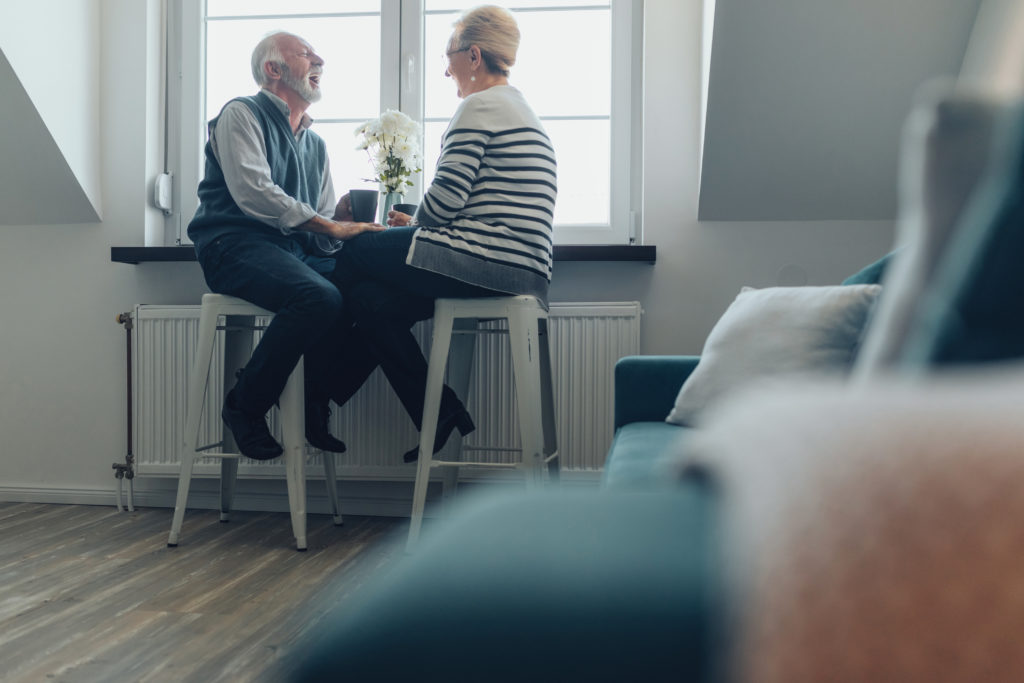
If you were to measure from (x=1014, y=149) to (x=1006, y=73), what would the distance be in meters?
2.24

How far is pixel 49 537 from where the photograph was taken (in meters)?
2.39

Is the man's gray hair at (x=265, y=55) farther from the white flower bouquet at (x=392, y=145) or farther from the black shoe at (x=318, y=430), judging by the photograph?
the black shoe at (x=318, y=430)

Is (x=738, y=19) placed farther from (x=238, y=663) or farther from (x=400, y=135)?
(x=238, y=663)

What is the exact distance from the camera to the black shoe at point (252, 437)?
7.11 feet

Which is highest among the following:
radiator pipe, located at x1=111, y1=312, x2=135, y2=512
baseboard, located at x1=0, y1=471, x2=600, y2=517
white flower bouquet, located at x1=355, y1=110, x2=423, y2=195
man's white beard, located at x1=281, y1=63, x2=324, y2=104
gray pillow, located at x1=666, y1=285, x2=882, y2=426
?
man's white beard, located at x1=281, y1=63, x2=324, y2=104

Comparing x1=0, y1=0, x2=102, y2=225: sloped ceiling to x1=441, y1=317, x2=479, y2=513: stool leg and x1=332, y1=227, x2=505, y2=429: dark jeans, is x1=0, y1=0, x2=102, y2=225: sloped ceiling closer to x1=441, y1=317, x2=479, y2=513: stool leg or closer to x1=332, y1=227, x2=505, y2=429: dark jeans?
x1=332, y1=227, x2=505, y2=429: dark jeans

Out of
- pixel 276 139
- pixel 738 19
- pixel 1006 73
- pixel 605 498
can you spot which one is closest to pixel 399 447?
pixel 276 139

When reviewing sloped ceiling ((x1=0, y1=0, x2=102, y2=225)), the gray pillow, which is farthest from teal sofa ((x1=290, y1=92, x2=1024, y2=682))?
sloped ceiling ((x1=0, y1=0, x2=102, y2=225))

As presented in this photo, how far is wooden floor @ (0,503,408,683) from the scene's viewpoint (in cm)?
141

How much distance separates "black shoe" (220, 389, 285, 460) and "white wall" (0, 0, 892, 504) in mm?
831

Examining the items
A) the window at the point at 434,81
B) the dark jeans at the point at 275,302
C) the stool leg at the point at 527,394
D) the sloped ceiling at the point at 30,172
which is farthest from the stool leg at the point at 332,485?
the sloped ceiling at the point at 30,172

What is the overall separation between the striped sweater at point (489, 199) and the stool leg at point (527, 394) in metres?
0.09

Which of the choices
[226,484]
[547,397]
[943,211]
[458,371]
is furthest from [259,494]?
[943,211]

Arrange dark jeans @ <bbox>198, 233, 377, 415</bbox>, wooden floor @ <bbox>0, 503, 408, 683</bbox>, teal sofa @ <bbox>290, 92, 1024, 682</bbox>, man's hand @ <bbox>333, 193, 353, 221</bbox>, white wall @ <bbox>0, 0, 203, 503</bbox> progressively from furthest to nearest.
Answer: white wall @ <bbox>0, 0, 203, 503</bbox> → man's hand @ <bbox>333, 193, 353, 221</bbox> → dark jeans @ <bbox>198, 233, 377, 415</bbox> → wooden floor @ <bbox>0, 503, 408, 683</bbox> → teal sofa @ <bbox>290, 92, 1024, 682</bbox>
